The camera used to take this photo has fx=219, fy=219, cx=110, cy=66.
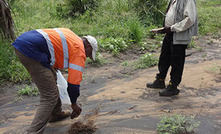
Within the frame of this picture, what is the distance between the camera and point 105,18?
8555 millimetres

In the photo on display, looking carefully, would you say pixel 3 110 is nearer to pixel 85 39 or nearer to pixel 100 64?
pixel 85 39

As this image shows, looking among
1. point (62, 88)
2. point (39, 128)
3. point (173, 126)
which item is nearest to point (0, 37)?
point (62, 88)

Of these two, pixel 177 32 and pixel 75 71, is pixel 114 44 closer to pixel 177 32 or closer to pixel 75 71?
pixel 177 32

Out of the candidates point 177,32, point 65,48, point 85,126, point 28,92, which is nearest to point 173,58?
point 177,32

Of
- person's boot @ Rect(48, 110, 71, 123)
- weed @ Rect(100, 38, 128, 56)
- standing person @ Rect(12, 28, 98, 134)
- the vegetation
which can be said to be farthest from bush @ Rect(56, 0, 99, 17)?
the vegetation

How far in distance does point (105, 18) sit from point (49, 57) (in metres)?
6.28

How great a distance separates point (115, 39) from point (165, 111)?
4.02m

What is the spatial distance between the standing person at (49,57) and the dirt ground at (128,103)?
1.77 feet

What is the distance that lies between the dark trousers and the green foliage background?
2.65m

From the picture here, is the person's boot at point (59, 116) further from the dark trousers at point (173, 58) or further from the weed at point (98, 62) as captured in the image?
the weed at point (98, 62)

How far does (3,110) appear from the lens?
3.84m

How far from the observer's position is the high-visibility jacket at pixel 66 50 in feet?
7.84

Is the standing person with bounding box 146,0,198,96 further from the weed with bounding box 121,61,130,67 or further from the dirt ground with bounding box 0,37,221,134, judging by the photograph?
the weed with bounding box 121,61,130,67

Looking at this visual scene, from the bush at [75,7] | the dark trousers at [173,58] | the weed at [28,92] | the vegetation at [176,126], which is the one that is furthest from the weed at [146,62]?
the bush at [75,7]
